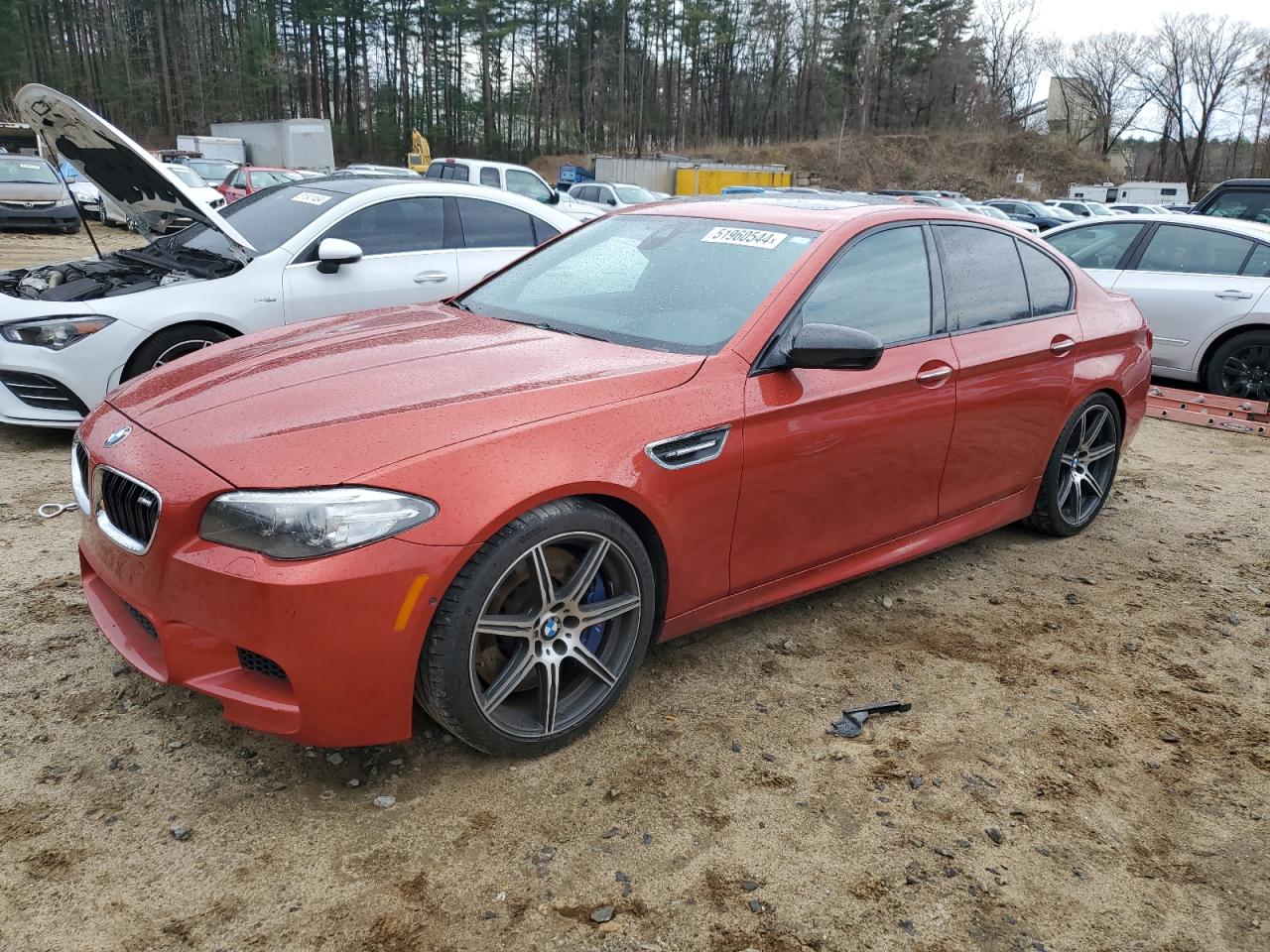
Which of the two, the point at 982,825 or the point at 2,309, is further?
the point at 2,309

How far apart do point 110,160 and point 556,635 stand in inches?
181

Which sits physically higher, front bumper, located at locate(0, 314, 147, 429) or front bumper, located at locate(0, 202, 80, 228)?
front bumper, located at locate(0, 202, 80, 228)

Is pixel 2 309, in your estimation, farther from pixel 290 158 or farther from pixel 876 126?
pixel 876 126

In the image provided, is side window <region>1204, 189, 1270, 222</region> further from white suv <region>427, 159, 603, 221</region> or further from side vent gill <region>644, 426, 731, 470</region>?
white suv <region>427, 159, 603, 221</region>

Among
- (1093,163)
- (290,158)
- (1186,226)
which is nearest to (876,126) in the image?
(1093,163)

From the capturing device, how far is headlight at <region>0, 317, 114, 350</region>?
5.15m

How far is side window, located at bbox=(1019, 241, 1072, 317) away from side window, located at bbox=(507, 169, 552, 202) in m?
13.3

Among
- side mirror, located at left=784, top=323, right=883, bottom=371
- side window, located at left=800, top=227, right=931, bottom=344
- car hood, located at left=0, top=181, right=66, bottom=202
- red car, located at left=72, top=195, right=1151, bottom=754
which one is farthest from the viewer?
car hood, located at left=0, top=181, right=66, bottom=202

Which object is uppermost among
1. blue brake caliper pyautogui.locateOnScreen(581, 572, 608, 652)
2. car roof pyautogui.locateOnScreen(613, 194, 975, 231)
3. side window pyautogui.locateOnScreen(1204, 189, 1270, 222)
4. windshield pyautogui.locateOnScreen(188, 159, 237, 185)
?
windshield pyautogui.locateOnScreen(188, 159, 237, 185)

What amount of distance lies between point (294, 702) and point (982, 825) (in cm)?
185

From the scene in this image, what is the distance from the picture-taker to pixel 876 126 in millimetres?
72312

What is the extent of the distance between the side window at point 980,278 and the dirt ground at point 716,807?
4.17ft

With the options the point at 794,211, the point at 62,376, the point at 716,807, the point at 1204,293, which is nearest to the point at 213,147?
the point at 62,376

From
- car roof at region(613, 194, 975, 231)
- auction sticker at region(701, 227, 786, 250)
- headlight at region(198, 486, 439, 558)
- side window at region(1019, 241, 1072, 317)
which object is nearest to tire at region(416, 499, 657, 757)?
headlight at region(198, 486, 439, 558)
